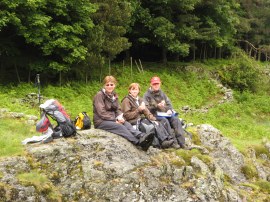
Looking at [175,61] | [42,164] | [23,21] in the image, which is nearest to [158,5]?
[175,61]

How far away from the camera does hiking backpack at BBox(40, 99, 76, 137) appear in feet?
27.3

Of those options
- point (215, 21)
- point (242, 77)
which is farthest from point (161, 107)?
point (215, 21)

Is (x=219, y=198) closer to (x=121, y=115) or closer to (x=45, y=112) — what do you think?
(x=121, y=115)

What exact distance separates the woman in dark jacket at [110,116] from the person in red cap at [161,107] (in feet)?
4.07

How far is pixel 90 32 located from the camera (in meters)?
23.9

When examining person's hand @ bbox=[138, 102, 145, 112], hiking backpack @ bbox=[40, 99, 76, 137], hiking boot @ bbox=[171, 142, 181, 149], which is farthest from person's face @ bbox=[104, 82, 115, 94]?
hiking boot @ bbox=[171, 142, 181, 149]

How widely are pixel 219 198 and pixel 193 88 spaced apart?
22.4m

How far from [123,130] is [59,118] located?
5.22ft

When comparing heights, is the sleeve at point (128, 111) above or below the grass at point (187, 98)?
above

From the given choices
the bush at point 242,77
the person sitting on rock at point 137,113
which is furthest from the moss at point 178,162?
the bush at point 242,77

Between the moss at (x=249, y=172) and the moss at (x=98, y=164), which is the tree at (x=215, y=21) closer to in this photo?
the moss at (x=249, y=172)

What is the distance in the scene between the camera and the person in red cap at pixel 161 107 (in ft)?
31.9

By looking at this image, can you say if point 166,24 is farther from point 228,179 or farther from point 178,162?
point 178,162

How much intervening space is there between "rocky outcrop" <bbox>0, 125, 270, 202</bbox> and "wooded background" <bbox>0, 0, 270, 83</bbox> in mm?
13231
